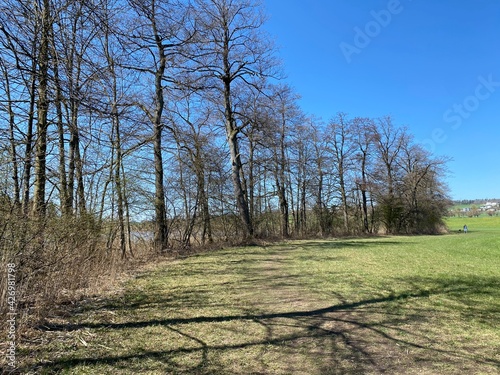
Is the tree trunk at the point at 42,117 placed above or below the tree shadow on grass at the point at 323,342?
above

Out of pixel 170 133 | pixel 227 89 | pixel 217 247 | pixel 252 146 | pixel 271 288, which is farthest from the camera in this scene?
pixel 252 146

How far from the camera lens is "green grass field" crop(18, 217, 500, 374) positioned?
2.63 meters

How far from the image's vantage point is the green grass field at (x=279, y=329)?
2.63m

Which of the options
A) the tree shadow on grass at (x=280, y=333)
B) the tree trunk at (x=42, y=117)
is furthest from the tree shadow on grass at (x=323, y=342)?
the tree trunk at (x=42, y=117)

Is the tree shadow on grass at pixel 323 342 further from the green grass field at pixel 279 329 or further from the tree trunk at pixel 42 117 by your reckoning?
the tree trunk at pixel 42 117

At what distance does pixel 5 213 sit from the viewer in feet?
11.6

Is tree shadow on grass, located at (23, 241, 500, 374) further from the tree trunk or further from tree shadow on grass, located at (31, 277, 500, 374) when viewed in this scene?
the tree trunk

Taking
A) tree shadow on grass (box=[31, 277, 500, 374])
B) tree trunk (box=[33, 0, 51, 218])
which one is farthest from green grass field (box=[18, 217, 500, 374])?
tree trunk (box=[33, 0, 51, 218])

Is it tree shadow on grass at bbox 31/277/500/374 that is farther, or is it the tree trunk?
the tree trunk

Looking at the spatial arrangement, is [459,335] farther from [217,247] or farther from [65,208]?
[217,247]

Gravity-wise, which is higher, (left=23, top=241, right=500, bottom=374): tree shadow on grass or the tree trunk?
the tree trunk

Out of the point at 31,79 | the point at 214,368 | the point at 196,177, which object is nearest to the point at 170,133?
the point at 196,177

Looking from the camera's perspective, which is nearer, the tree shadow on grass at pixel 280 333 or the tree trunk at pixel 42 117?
the tree shadow on grass at pixel 280 333

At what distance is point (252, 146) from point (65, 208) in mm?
16433
